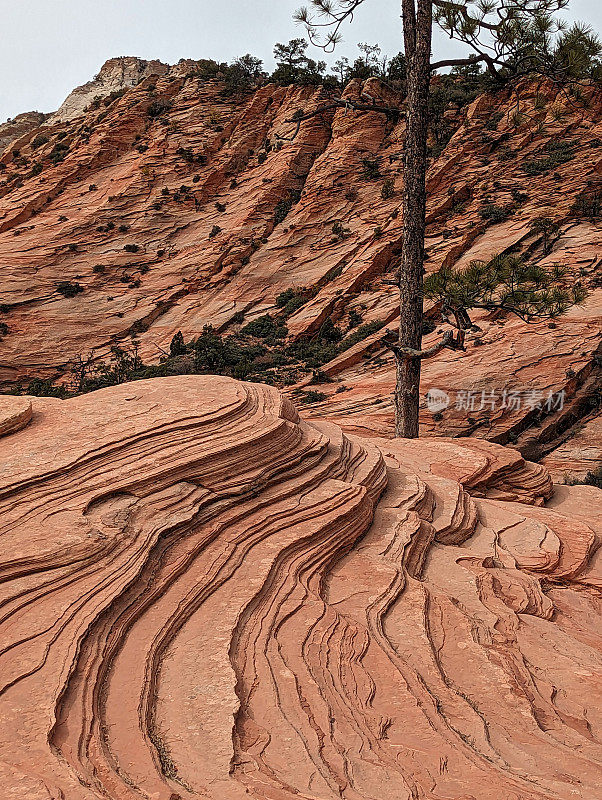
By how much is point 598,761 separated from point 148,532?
11.7 ft

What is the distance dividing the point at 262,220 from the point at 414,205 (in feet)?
68.4

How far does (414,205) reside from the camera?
1280cm

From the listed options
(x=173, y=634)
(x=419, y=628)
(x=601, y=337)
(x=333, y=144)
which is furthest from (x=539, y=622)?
(x=333, y=144)

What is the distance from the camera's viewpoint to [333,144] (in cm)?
3422

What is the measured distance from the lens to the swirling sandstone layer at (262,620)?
355 cm

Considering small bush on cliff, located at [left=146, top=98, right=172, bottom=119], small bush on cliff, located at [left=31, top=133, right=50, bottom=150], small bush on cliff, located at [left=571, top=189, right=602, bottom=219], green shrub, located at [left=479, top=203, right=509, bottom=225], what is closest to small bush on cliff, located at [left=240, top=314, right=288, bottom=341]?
green shrub, located at [left=479, top=203, right=509, bottom=225]

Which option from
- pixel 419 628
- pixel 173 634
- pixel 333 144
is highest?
pixel 333 144

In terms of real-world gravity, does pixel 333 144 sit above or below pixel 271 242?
above

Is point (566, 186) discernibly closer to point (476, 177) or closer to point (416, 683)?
point (476, 177)

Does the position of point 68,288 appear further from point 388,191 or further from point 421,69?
point 421,69

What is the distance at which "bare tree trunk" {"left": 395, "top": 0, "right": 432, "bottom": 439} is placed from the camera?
501 inches

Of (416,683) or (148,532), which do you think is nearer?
Answer: (416,683)

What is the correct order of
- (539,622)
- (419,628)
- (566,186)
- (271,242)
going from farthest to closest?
(271,242), (566,186), (539,622), (419,628)

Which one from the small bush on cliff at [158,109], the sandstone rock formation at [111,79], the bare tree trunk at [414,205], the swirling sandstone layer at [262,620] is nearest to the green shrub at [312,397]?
the bare tree trunk at [414,205]
